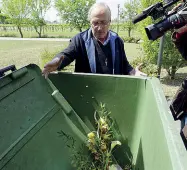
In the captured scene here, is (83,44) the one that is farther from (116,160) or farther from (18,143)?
(18,143)

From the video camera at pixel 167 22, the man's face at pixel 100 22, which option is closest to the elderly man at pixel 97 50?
the man's face at pixel 100 22

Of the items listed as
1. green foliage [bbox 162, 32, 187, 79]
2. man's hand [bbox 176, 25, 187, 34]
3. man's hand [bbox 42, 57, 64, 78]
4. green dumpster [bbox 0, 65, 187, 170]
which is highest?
man's hand [bbox 176, 25, 187, 34]

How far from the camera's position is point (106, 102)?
7.94ft

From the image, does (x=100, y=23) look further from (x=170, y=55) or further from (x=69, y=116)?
(x=170, y=55)

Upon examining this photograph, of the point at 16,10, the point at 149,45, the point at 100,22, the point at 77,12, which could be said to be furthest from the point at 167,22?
the point at 16,10

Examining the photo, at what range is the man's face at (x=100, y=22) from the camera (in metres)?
2.49

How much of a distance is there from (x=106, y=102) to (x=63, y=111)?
0.39m

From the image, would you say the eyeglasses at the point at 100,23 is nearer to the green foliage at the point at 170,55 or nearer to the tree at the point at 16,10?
the green foliage at the point at 170,55

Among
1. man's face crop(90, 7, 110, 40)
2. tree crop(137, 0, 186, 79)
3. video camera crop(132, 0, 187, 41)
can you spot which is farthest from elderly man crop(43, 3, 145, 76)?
tree crop(137, 0, 186, 79)

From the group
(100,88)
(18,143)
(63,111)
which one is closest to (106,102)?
(100,88)

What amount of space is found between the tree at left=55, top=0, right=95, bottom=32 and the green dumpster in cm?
2442

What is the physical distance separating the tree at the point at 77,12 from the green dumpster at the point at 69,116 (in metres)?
24.4

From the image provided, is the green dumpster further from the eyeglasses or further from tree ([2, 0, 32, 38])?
tree ([2, 0, 32, 38])

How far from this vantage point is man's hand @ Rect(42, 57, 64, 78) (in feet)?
7.57
